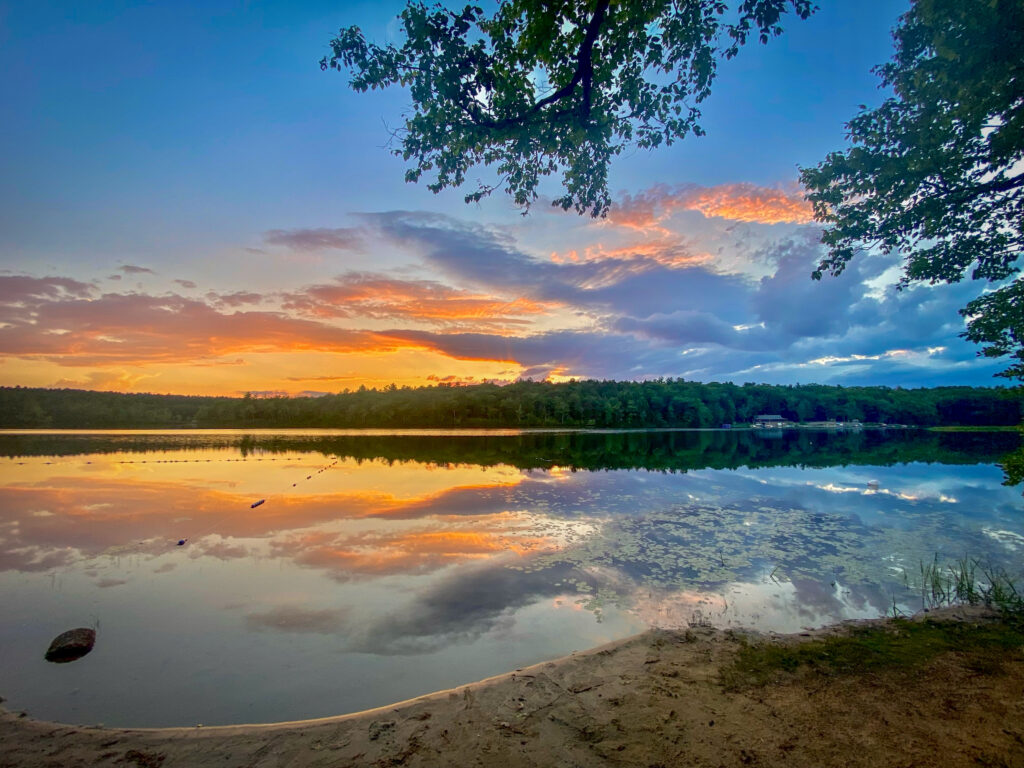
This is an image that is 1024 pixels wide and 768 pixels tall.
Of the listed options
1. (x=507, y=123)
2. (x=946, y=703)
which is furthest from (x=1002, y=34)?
(x=946, y=703)

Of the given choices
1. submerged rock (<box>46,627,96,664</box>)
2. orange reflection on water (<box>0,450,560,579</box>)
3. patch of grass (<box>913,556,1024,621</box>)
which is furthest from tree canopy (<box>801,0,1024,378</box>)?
submerged rock (<box>46,627,96,664</box>)

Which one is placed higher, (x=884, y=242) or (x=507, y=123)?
(x=507, y=123)

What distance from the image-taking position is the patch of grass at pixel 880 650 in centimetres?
492

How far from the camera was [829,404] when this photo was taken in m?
128

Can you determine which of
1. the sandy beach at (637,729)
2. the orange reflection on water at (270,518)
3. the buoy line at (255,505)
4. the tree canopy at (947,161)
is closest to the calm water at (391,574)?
the orange reflection on water at (270,518)

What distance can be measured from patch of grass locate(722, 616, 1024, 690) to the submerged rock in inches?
312

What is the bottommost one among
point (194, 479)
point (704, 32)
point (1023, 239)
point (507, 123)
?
point (194, 479)

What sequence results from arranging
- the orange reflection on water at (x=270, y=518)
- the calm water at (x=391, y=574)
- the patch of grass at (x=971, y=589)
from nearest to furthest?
the calm water at (x=391, y=574) < the patch of grass at (x=971, y=589) < the orange reflection on water at (x=270, y=518)

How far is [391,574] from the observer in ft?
30.6

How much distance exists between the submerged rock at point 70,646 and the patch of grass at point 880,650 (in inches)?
312

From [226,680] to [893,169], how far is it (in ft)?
40.8

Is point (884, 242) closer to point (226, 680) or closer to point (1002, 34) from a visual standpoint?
point (1002, 34)

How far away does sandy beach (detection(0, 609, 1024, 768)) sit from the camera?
11.8ft

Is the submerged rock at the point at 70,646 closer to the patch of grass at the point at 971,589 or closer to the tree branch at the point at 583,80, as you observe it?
the tree branch at the point at 583,80
